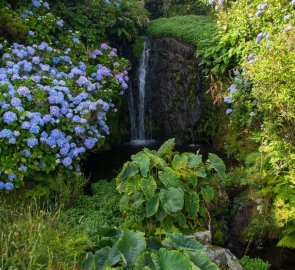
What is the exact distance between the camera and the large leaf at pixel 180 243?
407cm

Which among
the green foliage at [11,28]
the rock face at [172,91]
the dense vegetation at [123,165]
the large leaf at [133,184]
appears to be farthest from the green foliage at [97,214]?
the rock face at [172,91]

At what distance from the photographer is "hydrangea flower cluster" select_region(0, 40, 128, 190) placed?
5.64 meters

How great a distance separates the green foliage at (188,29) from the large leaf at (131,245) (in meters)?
5.64

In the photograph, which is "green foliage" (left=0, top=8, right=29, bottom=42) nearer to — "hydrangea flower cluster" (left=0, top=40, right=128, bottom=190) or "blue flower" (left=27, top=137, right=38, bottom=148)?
"hydrangea flower cluster" (left=0, top=40, right=128, bottom=190)

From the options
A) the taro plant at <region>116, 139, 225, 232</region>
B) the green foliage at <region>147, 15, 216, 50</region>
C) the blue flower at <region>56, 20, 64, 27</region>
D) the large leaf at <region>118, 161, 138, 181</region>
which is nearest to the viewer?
the taro plant at <region>116, 139, 225, 232</region>

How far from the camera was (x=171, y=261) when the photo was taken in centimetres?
362

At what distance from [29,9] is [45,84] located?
226 cm

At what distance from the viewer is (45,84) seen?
661cm

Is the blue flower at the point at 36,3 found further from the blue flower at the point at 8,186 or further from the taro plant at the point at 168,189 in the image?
the taro plant at the point at 168,189

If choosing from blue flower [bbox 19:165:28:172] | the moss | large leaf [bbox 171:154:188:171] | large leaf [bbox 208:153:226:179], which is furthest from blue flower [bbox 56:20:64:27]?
large leaf [bbox 208:153:226:179]

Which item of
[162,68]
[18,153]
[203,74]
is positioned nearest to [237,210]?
[18,153]

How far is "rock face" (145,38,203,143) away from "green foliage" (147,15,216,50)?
0.48 ft

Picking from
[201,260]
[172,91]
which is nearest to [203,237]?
[201,260]

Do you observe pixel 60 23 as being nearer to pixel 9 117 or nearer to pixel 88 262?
pixel 9 117
